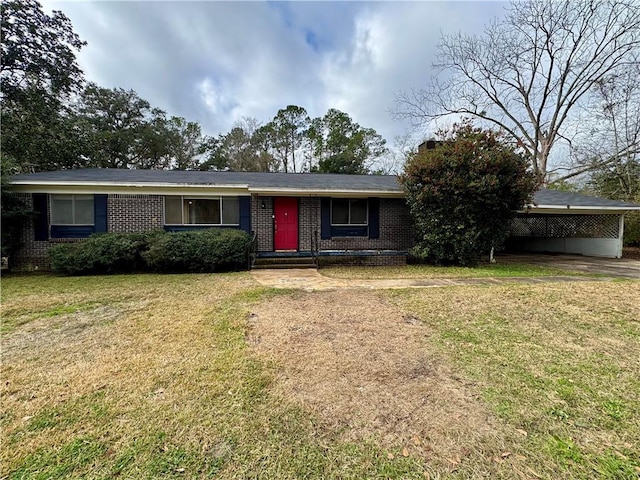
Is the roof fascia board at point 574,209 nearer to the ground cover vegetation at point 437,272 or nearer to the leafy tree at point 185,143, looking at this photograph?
the ground cover vegetation at point 437,272

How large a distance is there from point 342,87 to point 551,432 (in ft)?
67.8

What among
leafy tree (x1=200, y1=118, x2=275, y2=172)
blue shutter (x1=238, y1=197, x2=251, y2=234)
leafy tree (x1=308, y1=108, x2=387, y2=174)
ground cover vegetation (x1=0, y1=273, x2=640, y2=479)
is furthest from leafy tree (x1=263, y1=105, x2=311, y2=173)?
ground cover vegetation (x1=0, y1=273, x2=640, y2=479)

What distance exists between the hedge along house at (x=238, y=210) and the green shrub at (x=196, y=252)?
163cm

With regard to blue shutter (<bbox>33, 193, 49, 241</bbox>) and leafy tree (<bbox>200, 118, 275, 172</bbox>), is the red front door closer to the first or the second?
blue shutter (<bbox>33, 193, 49, 241</bbox>)

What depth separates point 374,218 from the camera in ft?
36.1

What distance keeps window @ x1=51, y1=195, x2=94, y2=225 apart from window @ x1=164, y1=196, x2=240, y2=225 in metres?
2.36

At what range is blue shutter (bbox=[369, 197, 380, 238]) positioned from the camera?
1095 cm

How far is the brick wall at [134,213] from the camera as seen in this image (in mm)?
9539

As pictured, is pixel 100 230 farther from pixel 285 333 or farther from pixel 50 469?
pixel 50 469

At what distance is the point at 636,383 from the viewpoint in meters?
2.67

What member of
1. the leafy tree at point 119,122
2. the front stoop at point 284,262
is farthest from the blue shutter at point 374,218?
the leafy tree at point 119,122

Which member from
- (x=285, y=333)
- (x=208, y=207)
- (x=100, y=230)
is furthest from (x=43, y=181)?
(x=285, y=333)

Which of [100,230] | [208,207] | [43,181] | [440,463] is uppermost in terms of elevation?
[43,181]

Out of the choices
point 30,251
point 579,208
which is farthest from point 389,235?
point 30,251
